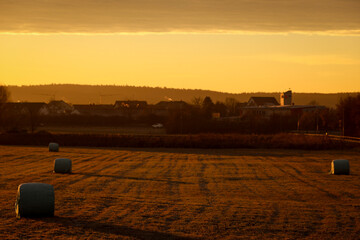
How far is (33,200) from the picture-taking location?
1475 cm

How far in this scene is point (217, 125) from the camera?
91500mm

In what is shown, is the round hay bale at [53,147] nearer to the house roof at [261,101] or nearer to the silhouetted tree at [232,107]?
the silhouetted tree at [232,107]

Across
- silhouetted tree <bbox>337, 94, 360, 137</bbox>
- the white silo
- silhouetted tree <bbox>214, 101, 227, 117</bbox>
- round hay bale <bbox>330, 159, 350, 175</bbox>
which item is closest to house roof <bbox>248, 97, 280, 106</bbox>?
the white silo

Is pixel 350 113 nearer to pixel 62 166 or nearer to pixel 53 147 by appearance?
pixel 53 147

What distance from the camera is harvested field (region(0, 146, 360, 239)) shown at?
1390cm

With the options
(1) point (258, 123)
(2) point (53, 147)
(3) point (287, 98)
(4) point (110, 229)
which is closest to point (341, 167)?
(4) point (110, 229)

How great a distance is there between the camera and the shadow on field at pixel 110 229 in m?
13.4

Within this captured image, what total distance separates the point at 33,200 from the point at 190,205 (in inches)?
226

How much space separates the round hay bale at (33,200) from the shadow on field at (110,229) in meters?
0.32

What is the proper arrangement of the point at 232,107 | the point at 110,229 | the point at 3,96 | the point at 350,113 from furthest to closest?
the point at 232,107
the point at 3,96
the point at 350,113
the point at 110,229

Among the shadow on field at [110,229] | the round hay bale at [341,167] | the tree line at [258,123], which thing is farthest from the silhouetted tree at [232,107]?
the shadow on field at [110,229]

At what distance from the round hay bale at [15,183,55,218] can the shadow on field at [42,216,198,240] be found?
324mm

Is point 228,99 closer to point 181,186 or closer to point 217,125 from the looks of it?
point 217,125

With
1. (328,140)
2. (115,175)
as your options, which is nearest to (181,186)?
(115,175)
